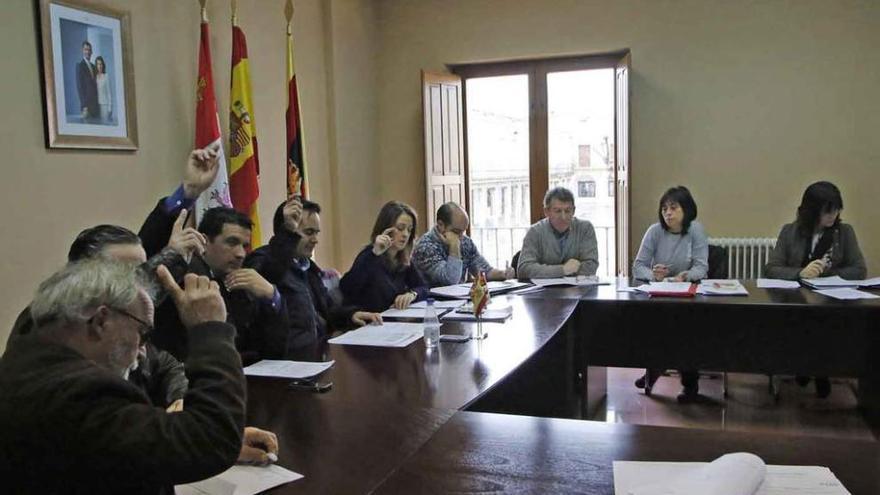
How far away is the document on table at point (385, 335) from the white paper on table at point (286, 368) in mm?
304

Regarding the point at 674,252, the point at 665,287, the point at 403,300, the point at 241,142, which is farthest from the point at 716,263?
the point at 241,142

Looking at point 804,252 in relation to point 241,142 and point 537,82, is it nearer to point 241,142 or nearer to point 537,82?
point 537,82

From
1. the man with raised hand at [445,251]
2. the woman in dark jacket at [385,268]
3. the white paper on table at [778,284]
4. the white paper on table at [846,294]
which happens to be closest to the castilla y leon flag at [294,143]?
the man with raised hand at [445,251]

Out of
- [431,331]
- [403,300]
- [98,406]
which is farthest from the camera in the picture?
[403,300]

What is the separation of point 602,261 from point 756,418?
228cm

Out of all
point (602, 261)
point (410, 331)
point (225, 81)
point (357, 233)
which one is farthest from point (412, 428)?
point (602, 261)

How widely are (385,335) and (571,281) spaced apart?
5.26 feet

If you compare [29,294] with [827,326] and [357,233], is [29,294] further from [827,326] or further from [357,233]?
[827,326]

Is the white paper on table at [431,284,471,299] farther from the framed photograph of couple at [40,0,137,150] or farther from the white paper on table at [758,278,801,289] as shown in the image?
the framed photograph of couple at [40,0,137,150]

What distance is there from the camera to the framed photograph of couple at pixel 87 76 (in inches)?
116

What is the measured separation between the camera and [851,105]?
4.76m

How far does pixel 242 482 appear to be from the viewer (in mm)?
1322

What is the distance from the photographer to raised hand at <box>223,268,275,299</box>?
231 centimetres

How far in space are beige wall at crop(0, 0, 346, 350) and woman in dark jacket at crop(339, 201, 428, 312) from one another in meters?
1.12
